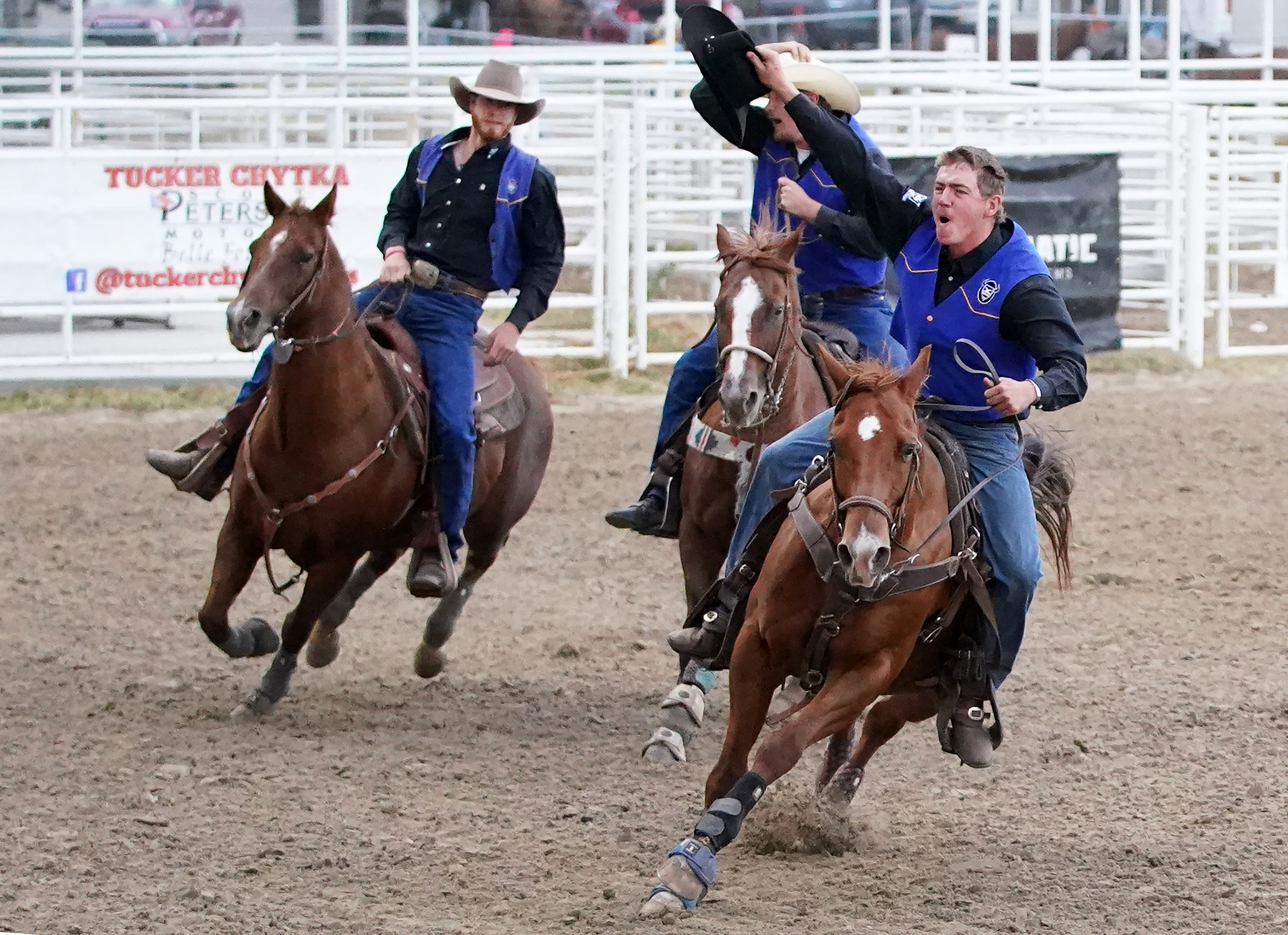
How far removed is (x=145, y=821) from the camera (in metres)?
4.96

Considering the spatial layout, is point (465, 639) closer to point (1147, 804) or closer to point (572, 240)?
point (1147, 804)

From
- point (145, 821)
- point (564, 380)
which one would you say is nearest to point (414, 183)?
point (145, 821)

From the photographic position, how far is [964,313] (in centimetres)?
473

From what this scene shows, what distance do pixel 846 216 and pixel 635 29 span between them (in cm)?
1568

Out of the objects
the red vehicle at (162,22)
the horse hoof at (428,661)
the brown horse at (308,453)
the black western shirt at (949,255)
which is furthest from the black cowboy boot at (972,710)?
the red vehicle at (162,22)

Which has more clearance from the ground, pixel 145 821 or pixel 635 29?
pixel 635 29

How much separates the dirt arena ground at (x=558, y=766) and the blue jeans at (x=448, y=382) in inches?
29.2

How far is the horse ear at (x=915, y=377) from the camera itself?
14.1ft

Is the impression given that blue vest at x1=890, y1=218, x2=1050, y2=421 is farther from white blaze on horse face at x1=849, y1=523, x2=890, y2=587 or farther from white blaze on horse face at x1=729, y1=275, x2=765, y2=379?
white blaze on horse face at x1=849, y1=523, x2=890, y2=587

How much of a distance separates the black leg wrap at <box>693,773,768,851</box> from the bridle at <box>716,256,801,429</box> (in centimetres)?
121

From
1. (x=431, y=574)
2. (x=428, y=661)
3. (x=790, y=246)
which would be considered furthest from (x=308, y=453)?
(x=790, y=246)

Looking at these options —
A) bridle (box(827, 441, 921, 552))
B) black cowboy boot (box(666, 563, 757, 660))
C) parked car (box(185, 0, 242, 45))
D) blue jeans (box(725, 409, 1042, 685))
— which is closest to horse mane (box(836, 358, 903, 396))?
bridle (box(827, 441, 921, 552))

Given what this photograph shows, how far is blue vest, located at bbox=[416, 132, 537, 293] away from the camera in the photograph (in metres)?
6.41

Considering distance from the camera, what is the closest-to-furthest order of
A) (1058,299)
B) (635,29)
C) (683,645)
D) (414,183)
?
(1058,299), (683,645), (414,183), (635,29)
